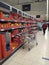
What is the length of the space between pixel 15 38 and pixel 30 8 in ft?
53.1

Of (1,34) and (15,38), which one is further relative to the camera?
(15,38)

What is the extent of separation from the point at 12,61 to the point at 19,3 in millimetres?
18720

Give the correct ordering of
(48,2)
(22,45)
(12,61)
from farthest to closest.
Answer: (48,2), (22,45), (12,61)

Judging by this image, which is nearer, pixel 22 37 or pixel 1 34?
pixel 1 34

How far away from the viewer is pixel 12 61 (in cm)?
454

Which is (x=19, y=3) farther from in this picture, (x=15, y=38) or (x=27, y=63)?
(x=27, y=63)

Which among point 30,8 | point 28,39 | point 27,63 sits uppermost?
point 30,8

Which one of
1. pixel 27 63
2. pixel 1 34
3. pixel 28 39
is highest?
pixel 1 34

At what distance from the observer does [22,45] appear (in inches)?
275

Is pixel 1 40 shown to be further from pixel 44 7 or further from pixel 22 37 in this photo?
pixel 44 7

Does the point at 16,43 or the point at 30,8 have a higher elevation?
the point at 30,8

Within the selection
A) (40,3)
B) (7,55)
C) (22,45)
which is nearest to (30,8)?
(40,3)

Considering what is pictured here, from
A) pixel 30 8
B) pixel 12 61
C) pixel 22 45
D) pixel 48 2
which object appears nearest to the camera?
pixel 12 61

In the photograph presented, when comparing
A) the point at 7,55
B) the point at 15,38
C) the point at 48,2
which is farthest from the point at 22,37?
the point at 48,2
